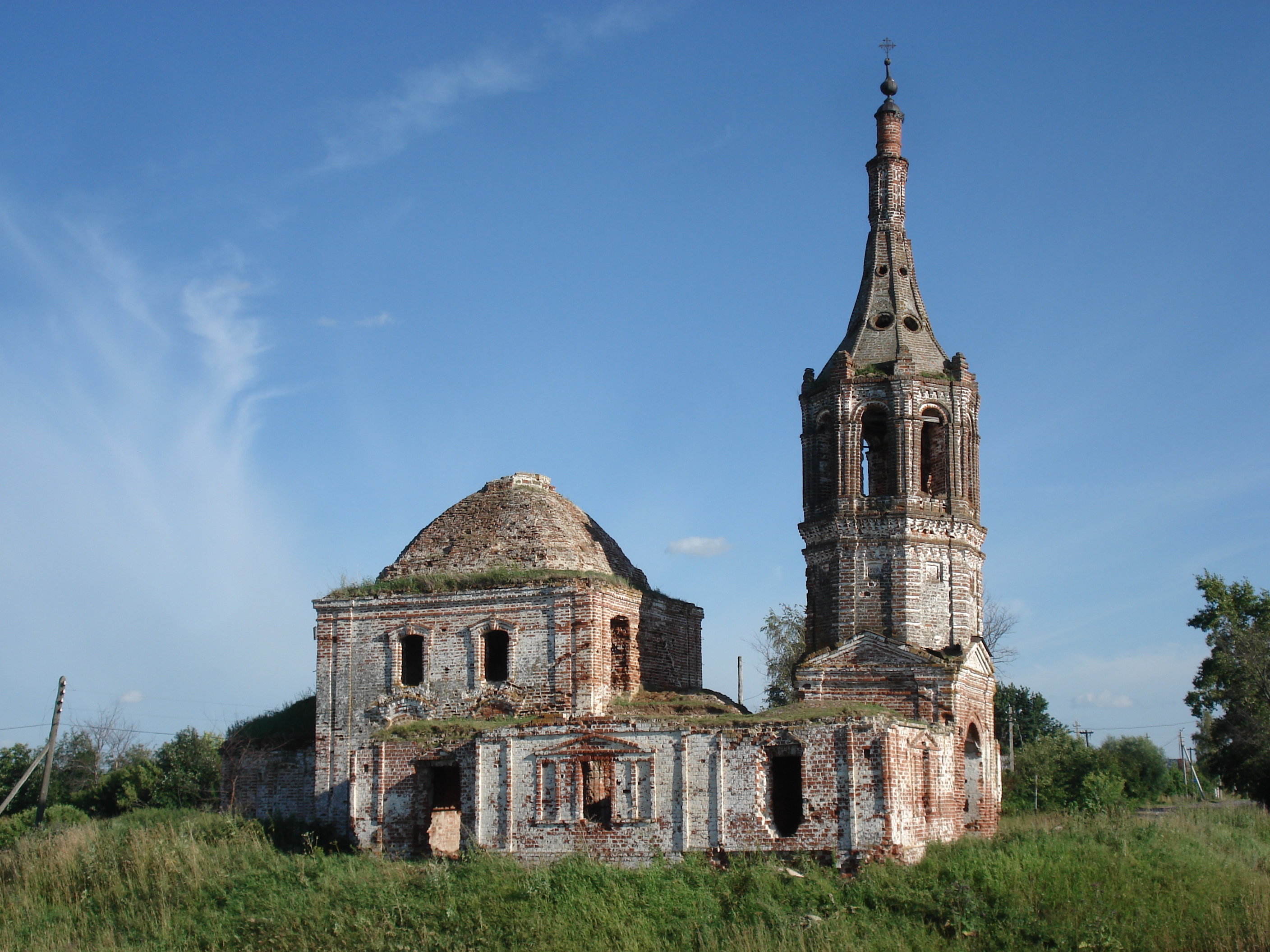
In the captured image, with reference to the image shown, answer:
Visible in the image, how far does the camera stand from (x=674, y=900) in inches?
672

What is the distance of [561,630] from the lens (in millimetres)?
21875

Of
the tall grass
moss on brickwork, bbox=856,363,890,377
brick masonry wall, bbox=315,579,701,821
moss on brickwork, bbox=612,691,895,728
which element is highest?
moss on brickwork, bbox=856,363,890,377

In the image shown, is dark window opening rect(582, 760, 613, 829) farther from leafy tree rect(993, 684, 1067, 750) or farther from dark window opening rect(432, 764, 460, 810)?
leafy tree rect(993, 684, 1067, 750)

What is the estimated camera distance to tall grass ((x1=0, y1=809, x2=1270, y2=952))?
15688 mm

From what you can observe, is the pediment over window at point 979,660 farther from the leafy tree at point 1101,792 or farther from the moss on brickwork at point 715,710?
the leafy tree at point 1101,792

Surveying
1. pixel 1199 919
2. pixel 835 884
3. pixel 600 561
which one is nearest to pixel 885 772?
pixel 835 884

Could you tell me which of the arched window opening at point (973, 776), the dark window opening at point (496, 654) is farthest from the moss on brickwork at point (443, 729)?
the arched window opening at point (973, 776)

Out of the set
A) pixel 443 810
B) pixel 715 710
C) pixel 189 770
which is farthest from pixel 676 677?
pixel 189 770

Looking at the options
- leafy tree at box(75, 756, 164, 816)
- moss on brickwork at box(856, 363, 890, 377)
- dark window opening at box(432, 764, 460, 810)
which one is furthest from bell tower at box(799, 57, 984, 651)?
leafy tree at box(75, 756, 164, 816)

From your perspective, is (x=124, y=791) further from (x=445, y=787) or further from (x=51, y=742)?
(x=445, y=787)

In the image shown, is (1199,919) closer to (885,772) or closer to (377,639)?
(885,772)

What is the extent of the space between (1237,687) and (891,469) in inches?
666

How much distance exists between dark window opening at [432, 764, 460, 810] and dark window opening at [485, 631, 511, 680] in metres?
1.74

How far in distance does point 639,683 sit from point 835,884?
6714 millimetres
